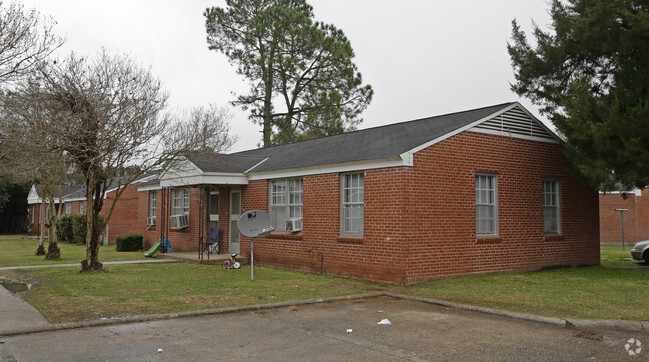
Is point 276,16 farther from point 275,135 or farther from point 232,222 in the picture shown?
point 232,222

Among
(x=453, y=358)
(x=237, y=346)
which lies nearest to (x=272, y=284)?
(x=237, y=346)

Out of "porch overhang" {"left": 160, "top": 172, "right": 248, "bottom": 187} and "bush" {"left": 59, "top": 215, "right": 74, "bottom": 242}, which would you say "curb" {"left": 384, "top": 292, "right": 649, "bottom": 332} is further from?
"bush" {"left": 59, "top": 215, "right": 74, "bottom": 242}

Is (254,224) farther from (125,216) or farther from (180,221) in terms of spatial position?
(125,216)

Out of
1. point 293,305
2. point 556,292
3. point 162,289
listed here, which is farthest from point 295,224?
point 556,292

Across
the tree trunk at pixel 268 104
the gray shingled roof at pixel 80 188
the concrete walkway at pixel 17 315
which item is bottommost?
the concrete walkway at pixel 17 315

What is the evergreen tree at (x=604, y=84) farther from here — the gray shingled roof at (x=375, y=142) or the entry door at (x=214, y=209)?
the entry door at (x=214, y=209)

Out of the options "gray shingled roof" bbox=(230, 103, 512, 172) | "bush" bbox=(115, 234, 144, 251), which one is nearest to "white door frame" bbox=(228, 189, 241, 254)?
"gray shingled roof" bbox=(230, 103, 512, 172)

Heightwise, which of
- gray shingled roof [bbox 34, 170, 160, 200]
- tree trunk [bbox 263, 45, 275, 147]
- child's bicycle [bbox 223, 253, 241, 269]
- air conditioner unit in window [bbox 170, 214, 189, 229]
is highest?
tree trunk [bbox 263, 45, 275, 147]

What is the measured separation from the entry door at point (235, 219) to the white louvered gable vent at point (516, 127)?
8253 mm

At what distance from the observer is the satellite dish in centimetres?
1251

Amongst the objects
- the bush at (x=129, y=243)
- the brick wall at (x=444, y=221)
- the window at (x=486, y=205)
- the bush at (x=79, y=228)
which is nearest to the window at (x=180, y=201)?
the bush at (x=129, y=243)

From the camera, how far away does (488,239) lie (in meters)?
13.4

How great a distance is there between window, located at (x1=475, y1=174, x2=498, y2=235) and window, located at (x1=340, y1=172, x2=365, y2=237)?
2963mm

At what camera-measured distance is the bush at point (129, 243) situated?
23281 mm
